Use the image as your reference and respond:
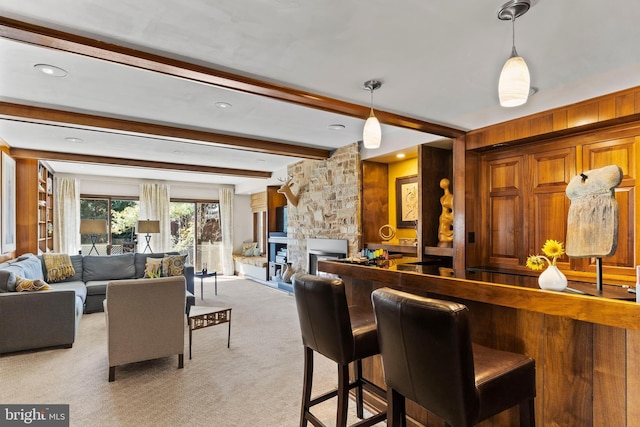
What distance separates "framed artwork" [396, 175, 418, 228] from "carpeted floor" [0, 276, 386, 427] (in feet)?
7.17

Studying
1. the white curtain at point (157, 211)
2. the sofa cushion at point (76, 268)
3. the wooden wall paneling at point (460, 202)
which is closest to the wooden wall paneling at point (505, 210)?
the wooden wall paneling at point (460, 202)

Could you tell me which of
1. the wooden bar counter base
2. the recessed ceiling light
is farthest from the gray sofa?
the wooden bar counter base

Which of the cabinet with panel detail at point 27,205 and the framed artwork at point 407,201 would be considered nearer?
the framed artwork at point 407,201

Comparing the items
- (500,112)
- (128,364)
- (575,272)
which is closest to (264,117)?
(500,112)

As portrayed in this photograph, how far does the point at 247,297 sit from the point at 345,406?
4.79 metres

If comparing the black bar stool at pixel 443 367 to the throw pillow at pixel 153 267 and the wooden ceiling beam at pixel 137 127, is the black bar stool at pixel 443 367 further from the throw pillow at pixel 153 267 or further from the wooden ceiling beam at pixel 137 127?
the throw pillow at pixel 153 267

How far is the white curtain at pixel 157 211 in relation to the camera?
27.6 ft

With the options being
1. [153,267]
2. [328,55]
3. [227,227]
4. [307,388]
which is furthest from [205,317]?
[227,227]

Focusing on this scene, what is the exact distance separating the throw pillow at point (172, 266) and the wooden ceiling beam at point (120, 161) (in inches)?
69.1

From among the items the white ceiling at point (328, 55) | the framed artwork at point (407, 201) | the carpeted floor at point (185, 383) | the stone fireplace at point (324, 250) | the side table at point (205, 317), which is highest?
the white ceiling at point (328, 55)

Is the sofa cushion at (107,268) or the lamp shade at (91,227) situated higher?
the lamp shade at (91,227)

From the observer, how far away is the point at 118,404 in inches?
101

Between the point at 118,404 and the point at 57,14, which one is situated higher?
the point at 57,14

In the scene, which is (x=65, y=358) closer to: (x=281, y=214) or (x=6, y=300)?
(x=6, y=300)
